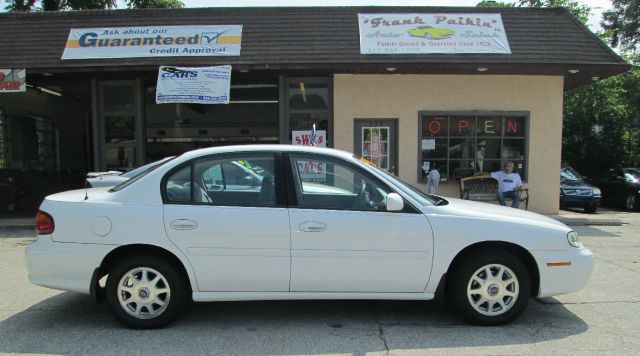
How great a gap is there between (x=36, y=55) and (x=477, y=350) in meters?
11.6

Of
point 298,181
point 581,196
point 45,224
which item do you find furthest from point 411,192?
point 581,196

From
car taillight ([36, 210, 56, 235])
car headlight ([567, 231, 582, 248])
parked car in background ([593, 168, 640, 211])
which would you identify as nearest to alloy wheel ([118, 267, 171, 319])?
car taillight ([36, 210, 56, 235])

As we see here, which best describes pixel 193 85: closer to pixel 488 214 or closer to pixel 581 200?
pixel 488 214

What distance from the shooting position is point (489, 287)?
420cm

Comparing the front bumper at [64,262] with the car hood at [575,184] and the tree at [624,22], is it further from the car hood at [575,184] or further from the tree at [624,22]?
the tree at [624,22]

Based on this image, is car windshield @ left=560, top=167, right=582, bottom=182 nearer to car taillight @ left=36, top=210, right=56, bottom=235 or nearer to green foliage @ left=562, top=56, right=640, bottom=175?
green foliage @ left=562, top=56, right=640, bottom=175

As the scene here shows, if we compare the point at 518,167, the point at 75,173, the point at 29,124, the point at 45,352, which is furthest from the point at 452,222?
the point at 75,173

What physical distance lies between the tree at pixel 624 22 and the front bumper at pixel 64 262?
35.0m

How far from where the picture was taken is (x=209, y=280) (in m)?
4.11

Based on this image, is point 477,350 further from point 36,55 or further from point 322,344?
point 36,55

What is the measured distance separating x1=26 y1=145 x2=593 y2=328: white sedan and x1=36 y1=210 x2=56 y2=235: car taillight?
0.01m

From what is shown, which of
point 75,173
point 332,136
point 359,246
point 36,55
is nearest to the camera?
point 359,246

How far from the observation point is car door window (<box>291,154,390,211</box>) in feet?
13.7

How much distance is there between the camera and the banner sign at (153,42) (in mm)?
10969
